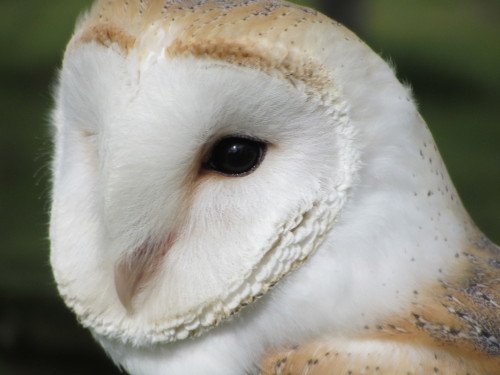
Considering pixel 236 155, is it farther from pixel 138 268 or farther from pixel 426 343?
pixel 426 343

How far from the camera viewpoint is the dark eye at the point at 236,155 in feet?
4.19

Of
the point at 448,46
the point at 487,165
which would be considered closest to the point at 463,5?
the point at 448,46

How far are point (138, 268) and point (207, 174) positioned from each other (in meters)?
0.22

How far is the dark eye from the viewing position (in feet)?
4.19

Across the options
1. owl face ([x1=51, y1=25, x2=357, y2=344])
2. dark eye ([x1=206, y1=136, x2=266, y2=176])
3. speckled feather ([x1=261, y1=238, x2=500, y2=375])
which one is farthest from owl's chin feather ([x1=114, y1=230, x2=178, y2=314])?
speckled feather ([x1=261, y1=238, x2=500, y2=375])

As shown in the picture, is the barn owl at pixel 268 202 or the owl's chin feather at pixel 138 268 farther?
the owl's chin feather at pixel 138 268

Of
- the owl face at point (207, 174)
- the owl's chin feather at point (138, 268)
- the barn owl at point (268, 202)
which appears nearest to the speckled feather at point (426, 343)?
the barn owl at point (268, 202)

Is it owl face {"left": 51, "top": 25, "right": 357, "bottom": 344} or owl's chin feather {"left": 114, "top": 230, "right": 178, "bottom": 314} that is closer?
owl face {"left": 51, "top": 25, "right": 357, "bottom": 344}

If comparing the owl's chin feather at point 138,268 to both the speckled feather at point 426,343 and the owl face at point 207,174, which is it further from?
the speckled feather at point 426,343

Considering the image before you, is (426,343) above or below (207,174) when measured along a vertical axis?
below

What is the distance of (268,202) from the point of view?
1265mm

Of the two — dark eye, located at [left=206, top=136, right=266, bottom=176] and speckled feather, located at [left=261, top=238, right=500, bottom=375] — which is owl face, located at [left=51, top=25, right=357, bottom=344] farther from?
speckled feather, located at [left=261, top=238, right=500, bottom=375]

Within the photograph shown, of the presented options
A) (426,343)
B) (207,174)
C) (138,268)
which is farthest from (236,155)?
(426,343)

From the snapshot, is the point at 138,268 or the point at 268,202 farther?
the point at 138,268
